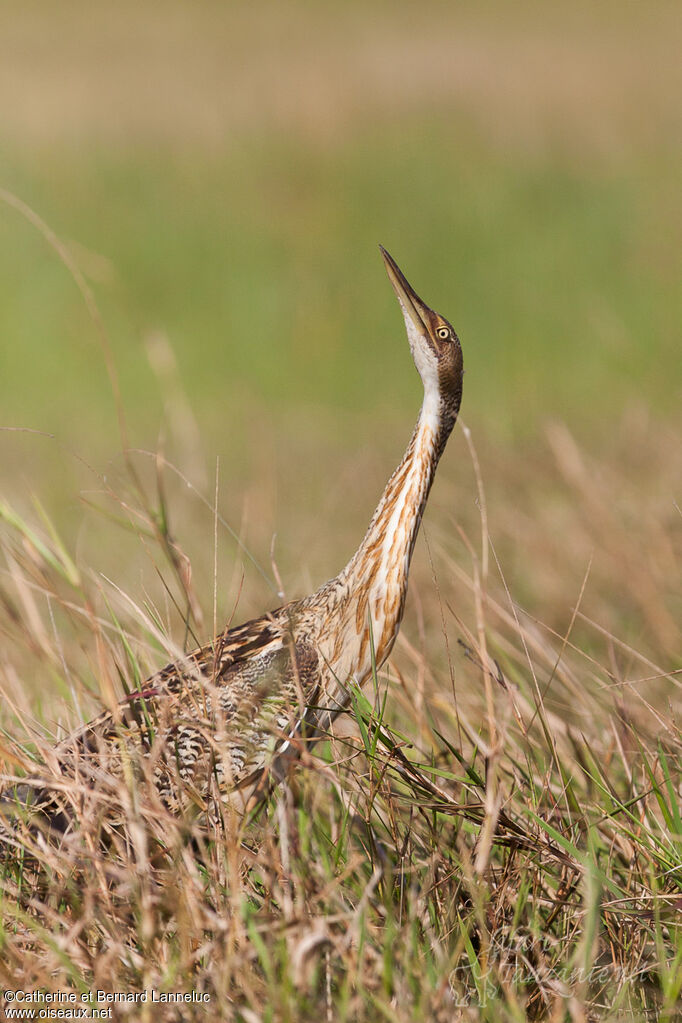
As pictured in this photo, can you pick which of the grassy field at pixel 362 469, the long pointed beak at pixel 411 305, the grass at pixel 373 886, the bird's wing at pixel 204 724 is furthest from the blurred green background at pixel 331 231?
the grass at pixel 373 886

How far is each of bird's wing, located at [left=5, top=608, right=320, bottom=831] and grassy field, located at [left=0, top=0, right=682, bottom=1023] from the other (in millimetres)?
71

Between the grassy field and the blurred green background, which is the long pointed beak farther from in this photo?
the blurred green background

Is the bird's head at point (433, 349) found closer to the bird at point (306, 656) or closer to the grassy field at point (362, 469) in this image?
the bird at point (306, 656)

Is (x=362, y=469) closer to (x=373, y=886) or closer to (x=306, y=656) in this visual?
(x=306, y=656)

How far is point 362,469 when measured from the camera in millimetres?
5938

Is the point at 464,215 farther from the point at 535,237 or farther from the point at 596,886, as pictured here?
the point at 596,886

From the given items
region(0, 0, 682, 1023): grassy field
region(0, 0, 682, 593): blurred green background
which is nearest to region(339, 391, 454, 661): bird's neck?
region(0, 0, 682, 1023): grassy field

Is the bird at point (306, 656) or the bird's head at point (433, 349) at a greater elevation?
the bird's head at point (433, 349)

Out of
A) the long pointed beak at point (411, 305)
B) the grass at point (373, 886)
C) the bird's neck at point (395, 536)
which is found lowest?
the grass at point (373, 886)

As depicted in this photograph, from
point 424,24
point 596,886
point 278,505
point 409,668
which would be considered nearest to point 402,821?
point 596,886

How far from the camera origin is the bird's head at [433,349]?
2.28 meters

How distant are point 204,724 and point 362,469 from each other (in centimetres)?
422

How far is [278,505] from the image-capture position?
6039 mm

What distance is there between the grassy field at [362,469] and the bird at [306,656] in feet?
0.29
